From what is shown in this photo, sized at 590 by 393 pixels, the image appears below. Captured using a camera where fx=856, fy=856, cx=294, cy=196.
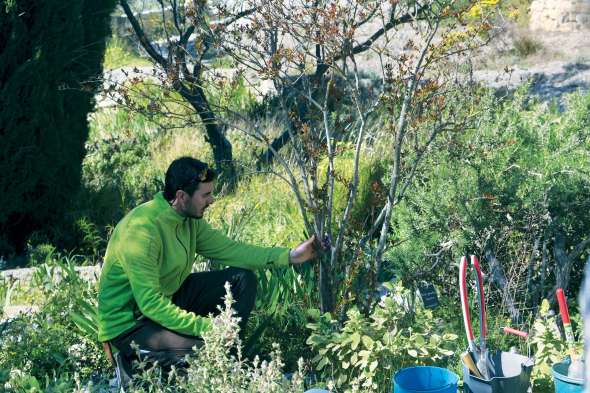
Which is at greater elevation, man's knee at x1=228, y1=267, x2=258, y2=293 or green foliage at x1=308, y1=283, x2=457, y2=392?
man's knee at x1=228, y1=267, x2=258, y2=293

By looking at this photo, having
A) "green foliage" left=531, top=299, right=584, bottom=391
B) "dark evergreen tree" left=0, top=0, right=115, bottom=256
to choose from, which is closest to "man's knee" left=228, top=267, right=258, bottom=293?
"green foliage" left=531, top=299, right=584, bottom=391

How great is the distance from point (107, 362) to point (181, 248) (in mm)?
696

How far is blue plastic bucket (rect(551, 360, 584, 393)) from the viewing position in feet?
10.4

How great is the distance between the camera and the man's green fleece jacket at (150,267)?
3695 mm

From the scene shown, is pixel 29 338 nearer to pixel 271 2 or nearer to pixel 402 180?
pixel 271 2

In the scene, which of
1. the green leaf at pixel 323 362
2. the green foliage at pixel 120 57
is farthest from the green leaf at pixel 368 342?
the green foliage at pixel 120 57

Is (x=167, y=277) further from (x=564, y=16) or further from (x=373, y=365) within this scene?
(x=564, y=16)

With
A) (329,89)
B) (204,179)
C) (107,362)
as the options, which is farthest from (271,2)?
(107,362)

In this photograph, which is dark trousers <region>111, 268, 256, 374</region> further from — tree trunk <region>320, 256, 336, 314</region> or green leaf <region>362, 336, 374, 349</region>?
green leaf <region>362, 336, 374, 349</region>

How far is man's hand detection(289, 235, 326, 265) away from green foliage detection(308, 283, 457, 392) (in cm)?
32

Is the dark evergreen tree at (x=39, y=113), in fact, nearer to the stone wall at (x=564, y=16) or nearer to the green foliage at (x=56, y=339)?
the green foliage at (x=56, y=339)

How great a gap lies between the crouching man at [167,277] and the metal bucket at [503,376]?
1024 mm

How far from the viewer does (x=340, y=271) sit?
165 inches

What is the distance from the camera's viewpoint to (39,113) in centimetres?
638
